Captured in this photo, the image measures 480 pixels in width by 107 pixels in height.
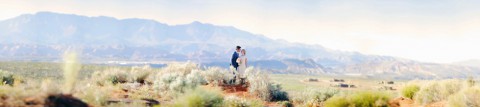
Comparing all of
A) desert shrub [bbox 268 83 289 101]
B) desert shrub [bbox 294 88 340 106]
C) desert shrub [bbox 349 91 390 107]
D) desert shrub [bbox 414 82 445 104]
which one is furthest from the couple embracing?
desert shrub [bbox 414 82 445 104]

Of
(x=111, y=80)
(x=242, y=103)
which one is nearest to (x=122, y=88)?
(x=111, y=80)

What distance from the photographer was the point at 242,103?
16.9 m

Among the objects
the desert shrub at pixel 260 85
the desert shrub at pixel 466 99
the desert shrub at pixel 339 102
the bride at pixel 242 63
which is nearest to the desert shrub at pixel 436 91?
the desert shrub at pixel 466 99

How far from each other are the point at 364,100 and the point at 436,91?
324 cm

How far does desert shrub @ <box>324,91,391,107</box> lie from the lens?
1638 centimetres

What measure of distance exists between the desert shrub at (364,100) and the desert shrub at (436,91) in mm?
1315

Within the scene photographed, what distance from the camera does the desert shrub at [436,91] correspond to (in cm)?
1733

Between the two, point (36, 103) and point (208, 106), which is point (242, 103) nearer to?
point (208, 106)

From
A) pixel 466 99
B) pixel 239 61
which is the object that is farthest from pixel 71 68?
pixel 239 61

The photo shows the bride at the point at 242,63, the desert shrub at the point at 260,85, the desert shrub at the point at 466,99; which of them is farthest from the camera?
the bride at the point at 242,63

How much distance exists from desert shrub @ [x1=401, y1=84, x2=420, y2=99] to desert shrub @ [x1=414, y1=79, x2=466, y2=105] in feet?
2.67

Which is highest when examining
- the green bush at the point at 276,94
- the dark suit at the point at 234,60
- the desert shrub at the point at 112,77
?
the dark suit at the point at 234,60

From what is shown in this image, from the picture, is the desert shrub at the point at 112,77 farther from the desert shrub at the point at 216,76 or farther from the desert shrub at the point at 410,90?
the desert shrub at the point at 410,90

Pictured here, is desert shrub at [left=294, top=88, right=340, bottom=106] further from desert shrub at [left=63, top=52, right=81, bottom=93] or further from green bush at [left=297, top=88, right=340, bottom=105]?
desert shrub at [left=63, top=52, right=81, bottom=93]
